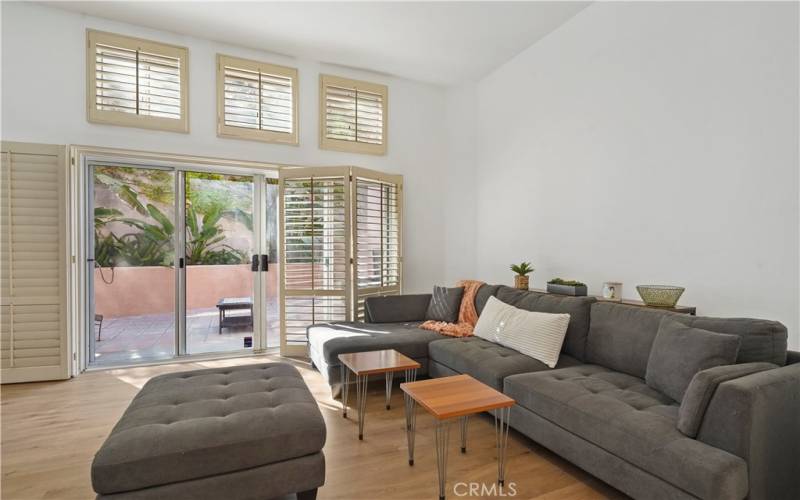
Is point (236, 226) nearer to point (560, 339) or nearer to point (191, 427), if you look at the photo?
point (191, 427)

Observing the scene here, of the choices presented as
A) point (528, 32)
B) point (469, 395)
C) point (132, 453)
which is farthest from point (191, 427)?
point (528, 32)

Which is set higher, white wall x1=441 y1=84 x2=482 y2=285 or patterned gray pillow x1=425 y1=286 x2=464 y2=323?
white wall x1=441 y1=84 x2=482 y2=285

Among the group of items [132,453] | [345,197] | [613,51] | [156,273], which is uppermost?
[613,51]

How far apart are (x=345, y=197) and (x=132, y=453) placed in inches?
119

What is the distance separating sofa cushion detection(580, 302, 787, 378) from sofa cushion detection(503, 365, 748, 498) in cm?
11

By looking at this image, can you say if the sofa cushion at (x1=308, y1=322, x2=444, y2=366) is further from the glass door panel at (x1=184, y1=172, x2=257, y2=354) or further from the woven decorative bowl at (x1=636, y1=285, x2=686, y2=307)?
the woven decorative bowl at (x1=636, y1=285, x2=686, y2=307)

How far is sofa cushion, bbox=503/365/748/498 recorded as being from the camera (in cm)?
140

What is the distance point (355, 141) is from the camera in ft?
Result: 15.2

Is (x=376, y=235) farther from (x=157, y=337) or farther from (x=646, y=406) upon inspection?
(x=646, y=406)

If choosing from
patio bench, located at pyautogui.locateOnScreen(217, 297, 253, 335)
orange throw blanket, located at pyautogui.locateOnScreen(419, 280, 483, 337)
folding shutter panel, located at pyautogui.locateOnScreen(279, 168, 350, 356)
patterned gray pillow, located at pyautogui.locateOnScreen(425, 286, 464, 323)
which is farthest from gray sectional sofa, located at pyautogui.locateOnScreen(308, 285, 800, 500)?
patio bench, located at pyautogui.locateOnScreen(217, 297, 253, 335)

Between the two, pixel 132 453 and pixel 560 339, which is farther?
pixel 560 339

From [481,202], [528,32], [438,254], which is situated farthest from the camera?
[438,254]

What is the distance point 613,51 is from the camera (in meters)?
3.10

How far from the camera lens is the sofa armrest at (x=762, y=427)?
144 centimetres
